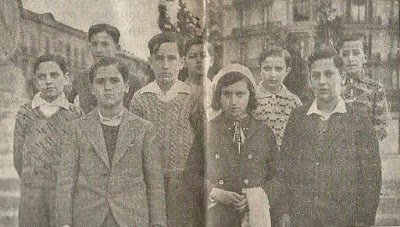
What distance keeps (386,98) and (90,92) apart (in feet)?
3.31

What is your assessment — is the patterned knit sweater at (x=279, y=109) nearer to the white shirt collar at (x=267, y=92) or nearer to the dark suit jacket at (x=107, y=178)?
the white shirt collar at (x=267, y=92)

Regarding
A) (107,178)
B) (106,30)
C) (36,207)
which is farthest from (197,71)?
(36,207)

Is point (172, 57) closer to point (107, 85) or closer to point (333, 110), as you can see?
point (107, 85)

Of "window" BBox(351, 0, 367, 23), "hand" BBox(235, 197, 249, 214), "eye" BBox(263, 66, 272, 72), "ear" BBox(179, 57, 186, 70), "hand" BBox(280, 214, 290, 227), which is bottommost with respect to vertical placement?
"hand" BBox(280, 214, 290, 227)

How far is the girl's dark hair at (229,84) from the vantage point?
6.14 ft

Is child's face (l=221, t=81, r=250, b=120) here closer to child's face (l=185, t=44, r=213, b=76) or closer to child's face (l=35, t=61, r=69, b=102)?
child's face (l=185, t=44, r=213, b=76)

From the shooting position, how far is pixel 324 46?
186cm

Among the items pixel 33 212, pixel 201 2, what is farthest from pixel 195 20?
pixel 33 212

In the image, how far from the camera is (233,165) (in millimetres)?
1865

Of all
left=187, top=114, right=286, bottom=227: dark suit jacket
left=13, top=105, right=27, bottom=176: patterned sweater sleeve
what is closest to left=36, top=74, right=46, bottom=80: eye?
left=13, top=105, right=27, bottom=176: patterned sweater sleeve

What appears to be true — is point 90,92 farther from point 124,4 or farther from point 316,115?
point 316,115

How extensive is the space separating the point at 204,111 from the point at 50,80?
533 millimetres

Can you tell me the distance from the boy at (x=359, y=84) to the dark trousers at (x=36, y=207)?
1.06 meters

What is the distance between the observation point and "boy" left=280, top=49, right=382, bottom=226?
6.05ft
